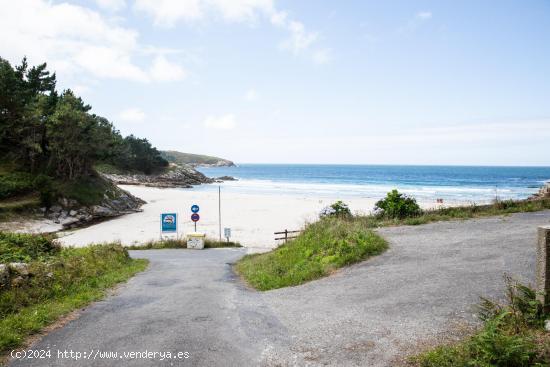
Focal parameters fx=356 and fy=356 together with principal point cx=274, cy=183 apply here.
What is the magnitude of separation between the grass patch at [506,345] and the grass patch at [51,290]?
7.27 metres

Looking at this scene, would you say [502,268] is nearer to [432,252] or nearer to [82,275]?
[432,252]

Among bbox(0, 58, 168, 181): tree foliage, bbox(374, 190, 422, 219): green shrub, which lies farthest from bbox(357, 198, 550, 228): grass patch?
bbox(0, 58, 168, 181): tree foliage

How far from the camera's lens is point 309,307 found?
860 cm

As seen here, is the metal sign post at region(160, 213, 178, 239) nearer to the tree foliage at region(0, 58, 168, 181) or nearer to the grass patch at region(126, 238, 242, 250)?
the grass patch at region(126, 238, 242, 250)

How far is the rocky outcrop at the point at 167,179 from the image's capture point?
87.2 meters

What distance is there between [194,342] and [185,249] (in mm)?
21043

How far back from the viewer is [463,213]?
1820cm

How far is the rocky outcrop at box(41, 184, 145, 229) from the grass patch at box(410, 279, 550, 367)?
38620 millimetres

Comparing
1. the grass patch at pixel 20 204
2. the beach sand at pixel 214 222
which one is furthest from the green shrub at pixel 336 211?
the grass patch at pixel 20 204

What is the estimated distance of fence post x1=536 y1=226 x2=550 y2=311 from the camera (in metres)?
5.92

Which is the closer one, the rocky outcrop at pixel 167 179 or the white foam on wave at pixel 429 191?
the white foam on wave at pixel 429 191

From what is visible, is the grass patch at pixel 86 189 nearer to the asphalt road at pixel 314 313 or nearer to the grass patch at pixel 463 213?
the asphalt road at pixel 314 313

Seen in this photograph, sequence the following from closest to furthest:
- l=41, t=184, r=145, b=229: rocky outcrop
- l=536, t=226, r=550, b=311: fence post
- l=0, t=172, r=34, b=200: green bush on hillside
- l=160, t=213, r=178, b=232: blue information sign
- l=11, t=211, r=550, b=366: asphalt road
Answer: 1. l=536, t=226, r=550, b=311: fence post
2. l=11, t=211, r=550, b=366: asphalt road
3. l=160, t=213, r=178, b=232: blue information sign
4. l=0, t=172, r=34, b=200: green bush on hillside
5. l=41, t=184, r=145, b=229: rocky outcrop

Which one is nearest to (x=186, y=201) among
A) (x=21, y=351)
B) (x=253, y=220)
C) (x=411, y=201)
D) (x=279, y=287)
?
(x=253, y=220)
